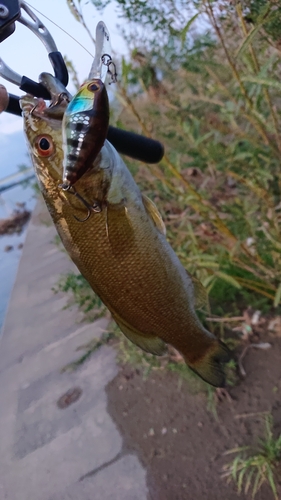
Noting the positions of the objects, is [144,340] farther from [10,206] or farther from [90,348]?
[10,206]

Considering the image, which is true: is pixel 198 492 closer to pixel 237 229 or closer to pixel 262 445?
pixel 262 445

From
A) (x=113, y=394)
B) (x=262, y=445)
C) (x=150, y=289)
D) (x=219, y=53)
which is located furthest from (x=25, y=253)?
(x=150, y=289)

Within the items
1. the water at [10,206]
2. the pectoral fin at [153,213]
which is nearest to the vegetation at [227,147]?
the pectoral fin at [153,213]

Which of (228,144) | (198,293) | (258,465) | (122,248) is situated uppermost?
(122,248)

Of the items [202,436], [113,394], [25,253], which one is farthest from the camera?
[25,253]

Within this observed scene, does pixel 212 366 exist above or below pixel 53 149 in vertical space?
below

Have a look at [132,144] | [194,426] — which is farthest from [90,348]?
[132,144]
